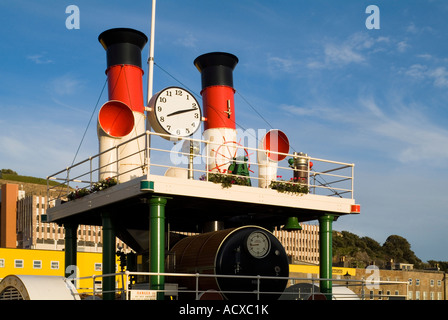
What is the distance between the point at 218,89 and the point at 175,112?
149 inches

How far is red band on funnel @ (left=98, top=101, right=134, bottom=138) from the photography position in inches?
944

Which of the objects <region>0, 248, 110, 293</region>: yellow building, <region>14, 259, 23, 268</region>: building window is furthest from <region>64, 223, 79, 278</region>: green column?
<region>14, 259, 23, 268</region>: building window

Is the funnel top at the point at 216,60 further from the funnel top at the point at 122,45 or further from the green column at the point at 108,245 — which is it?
the green column at the point at 108,245

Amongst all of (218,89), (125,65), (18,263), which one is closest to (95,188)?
(125,65)

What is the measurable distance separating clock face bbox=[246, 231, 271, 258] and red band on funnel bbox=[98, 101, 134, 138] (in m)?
6.47

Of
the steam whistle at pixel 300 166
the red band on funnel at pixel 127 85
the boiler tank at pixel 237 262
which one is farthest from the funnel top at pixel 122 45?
the boiler tank at pixel 237 262

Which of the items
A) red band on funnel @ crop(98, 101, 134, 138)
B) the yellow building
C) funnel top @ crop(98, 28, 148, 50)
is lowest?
the yellow building

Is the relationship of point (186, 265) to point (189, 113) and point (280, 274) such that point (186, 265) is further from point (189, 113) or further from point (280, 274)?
point (189, 113)

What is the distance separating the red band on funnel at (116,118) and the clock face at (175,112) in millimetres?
929

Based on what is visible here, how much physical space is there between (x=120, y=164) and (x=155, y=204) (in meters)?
4.62

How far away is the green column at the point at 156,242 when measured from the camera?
65.8 ft

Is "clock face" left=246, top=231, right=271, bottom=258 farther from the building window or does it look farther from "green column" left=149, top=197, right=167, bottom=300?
the building window

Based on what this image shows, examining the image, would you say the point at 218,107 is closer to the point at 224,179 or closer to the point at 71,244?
the point at 224,179
